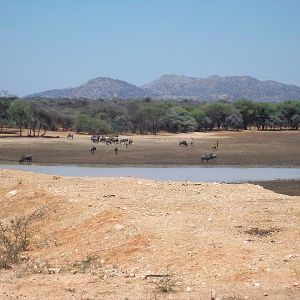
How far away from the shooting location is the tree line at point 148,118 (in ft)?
305

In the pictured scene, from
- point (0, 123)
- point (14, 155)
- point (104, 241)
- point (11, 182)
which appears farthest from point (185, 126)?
point (104, 241)

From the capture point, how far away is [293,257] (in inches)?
423

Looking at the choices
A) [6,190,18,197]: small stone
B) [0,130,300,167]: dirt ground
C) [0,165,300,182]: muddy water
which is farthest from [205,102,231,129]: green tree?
[6,190,18,197]: small stone

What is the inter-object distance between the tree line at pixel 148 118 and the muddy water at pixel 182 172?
141 feet

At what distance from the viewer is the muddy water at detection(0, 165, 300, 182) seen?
36438 mm

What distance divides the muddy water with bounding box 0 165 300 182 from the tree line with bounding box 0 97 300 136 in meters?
42.9

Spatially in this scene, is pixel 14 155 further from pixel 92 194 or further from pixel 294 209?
pixel 294 209

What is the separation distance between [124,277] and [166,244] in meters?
1.56

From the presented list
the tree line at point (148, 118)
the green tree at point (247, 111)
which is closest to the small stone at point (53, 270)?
the tree line at point (148, 118)

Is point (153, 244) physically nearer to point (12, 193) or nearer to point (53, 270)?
point (53, 270)

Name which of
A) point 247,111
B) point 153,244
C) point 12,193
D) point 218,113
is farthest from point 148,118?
point 153,244

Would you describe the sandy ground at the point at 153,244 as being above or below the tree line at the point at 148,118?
below

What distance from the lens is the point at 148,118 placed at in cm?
10319

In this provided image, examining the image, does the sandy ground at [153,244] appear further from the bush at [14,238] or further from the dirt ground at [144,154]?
the dirt ground at [144,154]
